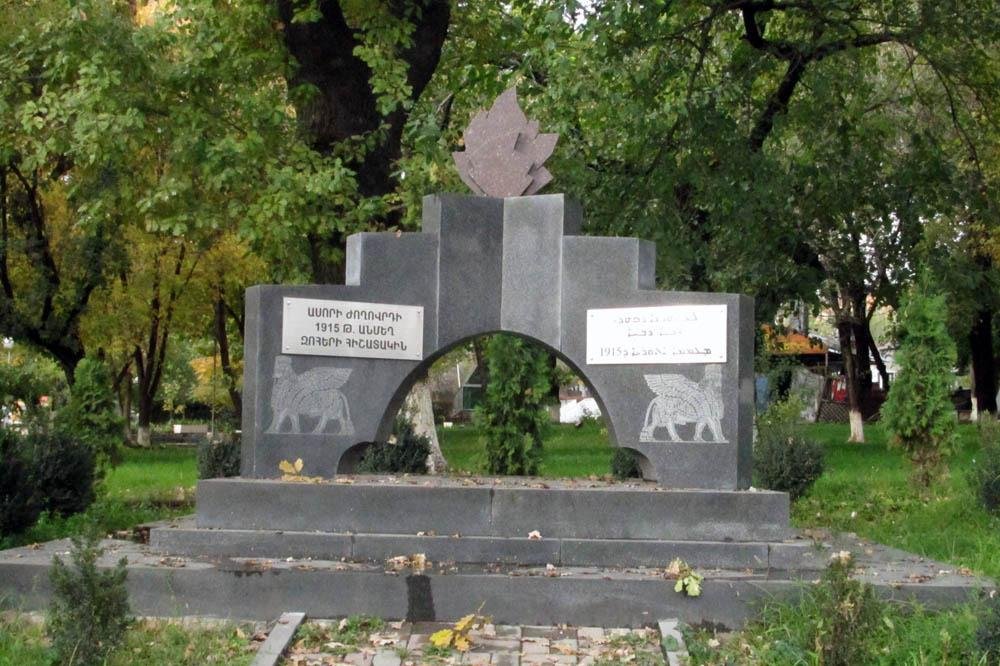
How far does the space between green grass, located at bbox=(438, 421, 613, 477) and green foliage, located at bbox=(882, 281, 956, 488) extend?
3.93 m

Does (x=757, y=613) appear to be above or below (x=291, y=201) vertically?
below

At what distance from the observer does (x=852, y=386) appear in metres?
30.4

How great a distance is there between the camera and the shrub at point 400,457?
635 inches

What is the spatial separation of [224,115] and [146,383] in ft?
58.9

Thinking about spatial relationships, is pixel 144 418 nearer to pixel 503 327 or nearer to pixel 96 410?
pixel 96 410

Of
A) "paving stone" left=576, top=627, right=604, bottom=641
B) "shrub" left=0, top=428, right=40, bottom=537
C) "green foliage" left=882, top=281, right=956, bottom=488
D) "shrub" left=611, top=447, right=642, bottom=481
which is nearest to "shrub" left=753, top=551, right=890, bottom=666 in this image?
"paving stone" left=576, top=627, right=604, bottom=641

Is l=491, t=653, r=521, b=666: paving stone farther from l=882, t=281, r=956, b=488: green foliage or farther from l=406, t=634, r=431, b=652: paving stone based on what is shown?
l=882, t=281, r=956, b=488: green foliage

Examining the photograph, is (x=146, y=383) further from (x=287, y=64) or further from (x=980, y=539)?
(x=980, y=539)

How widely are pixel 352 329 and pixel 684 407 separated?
2548 mm

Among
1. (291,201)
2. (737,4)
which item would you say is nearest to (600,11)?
(737,4)

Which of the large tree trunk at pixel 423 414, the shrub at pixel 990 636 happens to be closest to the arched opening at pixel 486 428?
the large tree trunk at pixel 423 414

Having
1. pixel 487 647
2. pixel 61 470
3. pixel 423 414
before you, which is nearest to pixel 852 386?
pixel 423 414

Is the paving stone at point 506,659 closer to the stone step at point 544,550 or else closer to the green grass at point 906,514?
the stone step at point 544,550

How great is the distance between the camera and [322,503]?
9.31m
